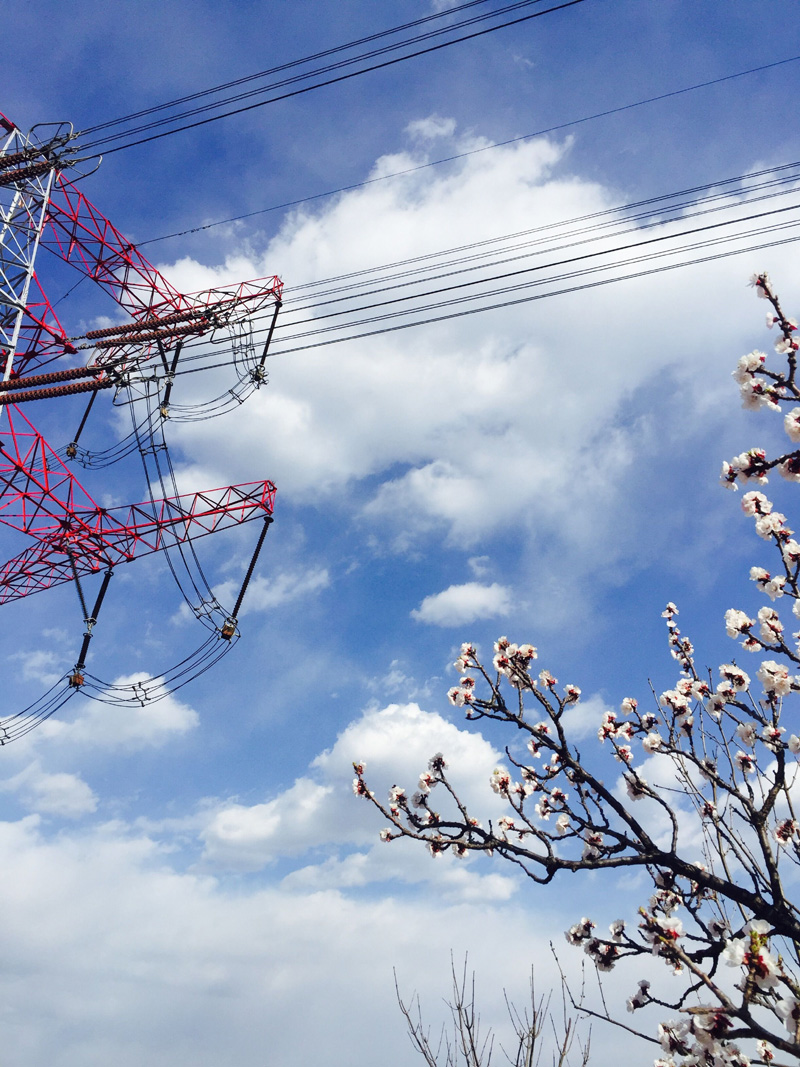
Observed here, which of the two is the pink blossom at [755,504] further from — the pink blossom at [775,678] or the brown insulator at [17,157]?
the brown insulator at [17,157]

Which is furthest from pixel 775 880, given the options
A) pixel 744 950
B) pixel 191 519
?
pixel 191 519

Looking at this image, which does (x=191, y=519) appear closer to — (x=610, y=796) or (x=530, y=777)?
(x=530, y=777)

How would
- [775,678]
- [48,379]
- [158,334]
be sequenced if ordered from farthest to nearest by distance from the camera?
[158,334] < [48,379] < [775,678]

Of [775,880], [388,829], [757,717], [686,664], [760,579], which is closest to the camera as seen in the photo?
[775,880]

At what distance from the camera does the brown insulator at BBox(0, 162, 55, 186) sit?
15781mm

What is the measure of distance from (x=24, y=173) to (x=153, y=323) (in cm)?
478

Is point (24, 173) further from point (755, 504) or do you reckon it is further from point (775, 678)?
point (775, 678)

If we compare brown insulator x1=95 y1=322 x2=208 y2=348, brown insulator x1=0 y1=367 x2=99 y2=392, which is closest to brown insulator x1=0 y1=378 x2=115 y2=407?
brown insulator x1=0 y1=367 x2=99 y2=392

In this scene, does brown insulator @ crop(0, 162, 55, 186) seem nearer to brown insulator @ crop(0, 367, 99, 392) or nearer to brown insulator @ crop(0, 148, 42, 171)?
brown insulator @ crop(0, 148, 42, 171)

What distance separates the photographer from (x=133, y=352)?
1891 cm

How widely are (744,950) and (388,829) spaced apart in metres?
5.87

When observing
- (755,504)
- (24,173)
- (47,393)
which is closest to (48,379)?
(47,393)

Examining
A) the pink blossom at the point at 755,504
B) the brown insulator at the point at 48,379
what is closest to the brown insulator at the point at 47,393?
the brown insulator at the point at 48,379

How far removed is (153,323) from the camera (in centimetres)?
1962
